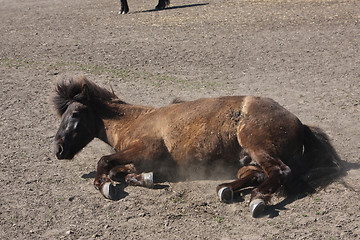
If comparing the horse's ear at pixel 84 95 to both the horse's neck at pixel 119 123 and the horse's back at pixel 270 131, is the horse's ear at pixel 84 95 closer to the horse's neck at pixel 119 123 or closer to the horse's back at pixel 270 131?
the horse's neck at pixel 119 123

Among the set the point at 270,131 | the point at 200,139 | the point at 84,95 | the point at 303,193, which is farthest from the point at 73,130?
the point at 303,193

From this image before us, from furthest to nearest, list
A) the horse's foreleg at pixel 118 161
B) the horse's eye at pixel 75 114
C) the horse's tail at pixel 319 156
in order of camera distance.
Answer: the horse's eye at pixel 75 114 → the horse's foreleg at pixel 118 161 → the horse's tail at pixel 319 156

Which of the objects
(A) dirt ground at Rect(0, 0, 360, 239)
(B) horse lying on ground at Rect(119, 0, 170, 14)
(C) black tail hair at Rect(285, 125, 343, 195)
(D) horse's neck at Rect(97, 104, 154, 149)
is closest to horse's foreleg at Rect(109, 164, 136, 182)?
(A) dirt ground at Rect(0, 0, 360, 239)

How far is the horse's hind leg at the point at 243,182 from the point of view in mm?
4898

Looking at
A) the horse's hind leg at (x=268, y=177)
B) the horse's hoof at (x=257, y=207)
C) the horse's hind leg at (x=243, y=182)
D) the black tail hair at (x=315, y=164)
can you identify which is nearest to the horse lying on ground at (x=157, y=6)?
the black tail hair at (x=315, y=164)

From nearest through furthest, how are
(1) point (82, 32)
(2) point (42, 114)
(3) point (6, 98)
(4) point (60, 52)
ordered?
(2) point (42, 114) < (3) point (6, 98) < (4) point (60, 52) < (1) point (82, 32)

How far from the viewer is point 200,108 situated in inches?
223

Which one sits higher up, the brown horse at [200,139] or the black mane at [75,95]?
the black mane at [75,95]

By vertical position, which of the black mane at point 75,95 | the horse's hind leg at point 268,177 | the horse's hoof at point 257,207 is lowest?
the horse's hoof at point 257,207

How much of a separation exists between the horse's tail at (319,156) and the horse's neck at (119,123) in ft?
6.38

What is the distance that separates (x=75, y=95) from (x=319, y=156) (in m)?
2.96

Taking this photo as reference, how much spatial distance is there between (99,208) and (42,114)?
11.4 ft

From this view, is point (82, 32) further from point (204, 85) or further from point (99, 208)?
point (99, 208)

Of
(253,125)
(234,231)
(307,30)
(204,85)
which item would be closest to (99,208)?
(234,231)
